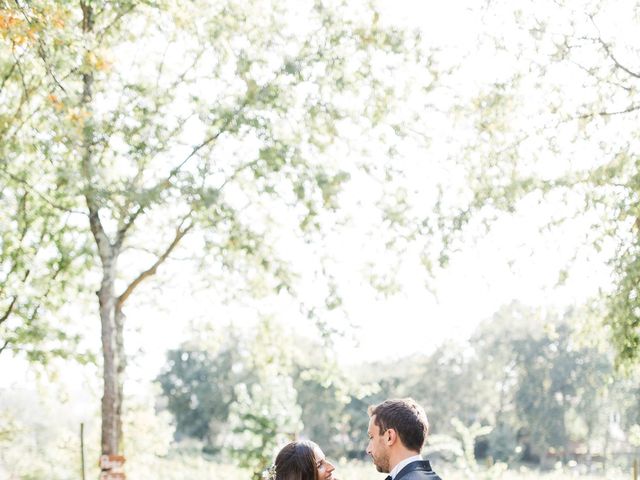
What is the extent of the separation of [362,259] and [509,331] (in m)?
47.5

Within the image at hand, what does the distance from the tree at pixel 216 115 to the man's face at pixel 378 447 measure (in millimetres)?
9439

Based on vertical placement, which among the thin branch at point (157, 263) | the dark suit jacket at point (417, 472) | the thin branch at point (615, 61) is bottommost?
the dark suit jacket at point (417, 472)

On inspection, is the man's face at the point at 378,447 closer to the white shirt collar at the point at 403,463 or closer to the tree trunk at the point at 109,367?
the white shirt collar at the point at 403,463

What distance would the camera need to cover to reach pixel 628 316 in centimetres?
1228

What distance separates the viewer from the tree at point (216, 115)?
14.1m

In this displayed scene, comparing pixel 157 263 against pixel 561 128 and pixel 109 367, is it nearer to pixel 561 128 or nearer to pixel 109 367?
pixel 109 367

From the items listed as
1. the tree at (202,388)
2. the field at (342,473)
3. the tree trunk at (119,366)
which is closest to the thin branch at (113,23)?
the tree trunk at (119,366)

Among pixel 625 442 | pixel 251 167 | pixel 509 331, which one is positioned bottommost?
pixel 625 442

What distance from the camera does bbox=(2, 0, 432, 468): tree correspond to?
14.1m

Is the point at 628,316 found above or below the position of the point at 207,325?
below

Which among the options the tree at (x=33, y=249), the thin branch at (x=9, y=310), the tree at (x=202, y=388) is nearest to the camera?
the tree at (x=33, y=249)

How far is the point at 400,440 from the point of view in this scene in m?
4.14

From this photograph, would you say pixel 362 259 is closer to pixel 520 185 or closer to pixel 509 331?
pixel 520 185

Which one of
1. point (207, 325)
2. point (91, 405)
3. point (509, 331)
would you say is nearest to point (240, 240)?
point (207, 325)
